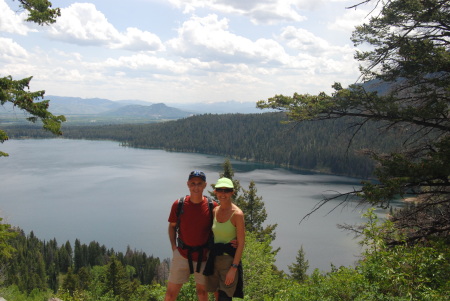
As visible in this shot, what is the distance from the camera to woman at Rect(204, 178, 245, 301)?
205 inches

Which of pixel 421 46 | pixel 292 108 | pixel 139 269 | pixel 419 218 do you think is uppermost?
pixel 421 46

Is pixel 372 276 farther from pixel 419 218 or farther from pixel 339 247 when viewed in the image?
pixel 339 247

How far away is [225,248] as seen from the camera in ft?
17.6

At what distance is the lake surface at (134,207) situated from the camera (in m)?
53.2

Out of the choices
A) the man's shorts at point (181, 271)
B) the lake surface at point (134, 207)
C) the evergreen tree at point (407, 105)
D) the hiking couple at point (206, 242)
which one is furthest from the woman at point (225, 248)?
the lake surface at point (134, 207)

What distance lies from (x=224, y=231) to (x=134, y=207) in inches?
2878

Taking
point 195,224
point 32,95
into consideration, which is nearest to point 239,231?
point 195,224

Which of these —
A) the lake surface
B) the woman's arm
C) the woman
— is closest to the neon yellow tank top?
the woman

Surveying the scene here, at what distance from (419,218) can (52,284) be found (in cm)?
6141

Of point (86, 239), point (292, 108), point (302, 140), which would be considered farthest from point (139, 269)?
point (302, 140)

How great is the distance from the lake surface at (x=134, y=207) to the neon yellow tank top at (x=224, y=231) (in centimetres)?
3311

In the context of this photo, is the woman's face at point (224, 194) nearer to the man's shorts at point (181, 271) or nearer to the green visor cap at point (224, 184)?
the green visor cap at point (224, 184)

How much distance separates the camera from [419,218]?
8.26 m

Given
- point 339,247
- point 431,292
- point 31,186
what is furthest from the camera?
point 31,186
